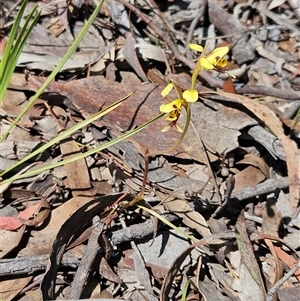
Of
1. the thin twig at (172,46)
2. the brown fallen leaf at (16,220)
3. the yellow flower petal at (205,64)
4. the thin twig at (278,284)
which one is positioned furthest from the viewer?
the thin twig at (172,46)

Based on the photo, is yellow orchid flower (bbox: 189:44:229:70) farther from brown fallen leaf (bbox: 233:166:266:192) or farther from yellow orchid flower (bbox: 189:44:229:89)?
brown fallen leaf (bbox: 233:166:266:192)

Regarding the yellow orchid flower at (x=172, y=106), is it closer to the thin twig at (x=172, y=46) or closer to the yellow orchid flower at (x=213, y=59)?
the yellow orchid flower at (x=213, y=59)

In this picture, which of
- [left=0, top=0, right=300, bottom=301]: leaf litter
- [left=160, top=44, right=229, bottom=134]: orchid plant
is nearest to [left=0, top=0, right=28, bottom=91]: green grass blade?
[left=0, top=0, right=300, bottom=301]: leaf litter

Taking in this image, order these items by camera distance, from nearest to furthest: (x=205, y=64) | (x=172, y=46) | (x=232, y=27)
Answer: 1. (x=205, y=64)
2. (x=172, y=46)
3. (x=232, y=27)

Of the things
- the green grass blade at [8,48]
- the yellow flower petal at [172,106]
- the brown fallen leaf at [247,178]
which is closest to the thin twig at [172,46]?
the brown fallen leaf at [247,178]

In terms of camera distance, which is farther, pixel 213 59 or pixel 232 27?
pixel 232 27

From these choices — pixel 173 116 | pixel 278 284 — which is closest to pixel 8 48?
pixel 173 116

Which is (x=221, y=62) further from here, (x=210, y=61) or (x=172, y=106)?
(x=172, y=106)

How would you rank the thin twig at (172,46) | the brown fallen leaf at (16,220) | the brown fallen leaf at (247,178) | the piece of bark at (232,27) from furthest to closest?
the piece of bark at (232,27), the thin twig at (172,46), the brown fallen leaf at (247,178), the brown fallen leaf at (16,220)

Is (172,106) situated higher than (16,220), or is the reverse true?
(172,106)
